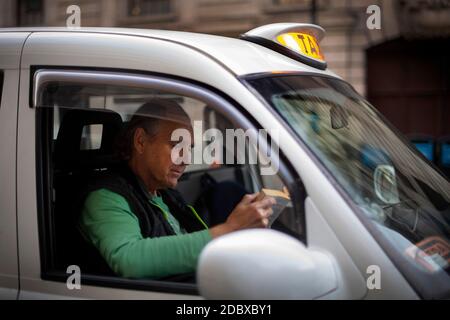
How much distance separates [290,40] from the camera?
1.96 metres

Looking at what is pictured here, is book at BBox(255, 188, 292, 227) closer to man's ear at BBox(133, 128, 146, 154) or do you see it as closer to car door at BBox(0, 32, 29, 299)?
man's ear at BBox(133, 128, 146, 154)

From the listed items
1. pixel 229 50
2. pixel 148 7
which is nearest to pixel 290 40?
pixel 229 50

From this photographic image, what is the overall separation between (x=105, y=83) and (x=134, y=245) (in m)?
0.49

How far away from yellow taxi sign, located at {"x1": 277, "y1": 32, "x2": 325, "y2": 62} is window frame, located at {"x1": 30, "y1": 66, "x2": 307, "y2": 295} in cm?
50

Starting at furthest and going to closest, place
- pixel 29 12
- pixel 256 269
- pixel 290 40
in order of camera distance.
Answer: pixel 29 12
pixel 290 40
pixel 256 269

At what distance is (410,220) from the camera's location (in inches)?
66.9

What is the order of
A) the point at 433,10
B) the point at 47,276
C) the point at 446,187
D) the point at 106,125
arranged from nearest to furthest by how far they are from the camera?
1. the point at 47,276
2. the point at 446,187
3. the point at 106,125
4. the point at 433,10

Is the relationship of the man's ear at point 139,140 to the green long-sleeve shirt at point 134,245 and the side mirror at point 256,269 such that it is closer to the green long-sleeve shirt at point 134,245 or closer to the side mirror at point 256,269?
the green long-sleeve shirt at point 134,245

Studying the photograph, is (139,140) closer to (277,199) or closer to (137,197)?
(137,197)

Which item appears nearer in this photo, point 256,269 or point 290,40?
point 256,269

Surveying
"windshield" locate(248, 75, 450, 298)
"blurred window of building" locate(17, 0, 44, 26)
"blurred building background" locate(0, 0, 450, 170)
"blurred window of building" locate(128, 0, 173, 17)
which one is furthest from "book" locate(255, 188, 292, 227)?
"blurred window of building" locate(17, 0, 44, 26)
